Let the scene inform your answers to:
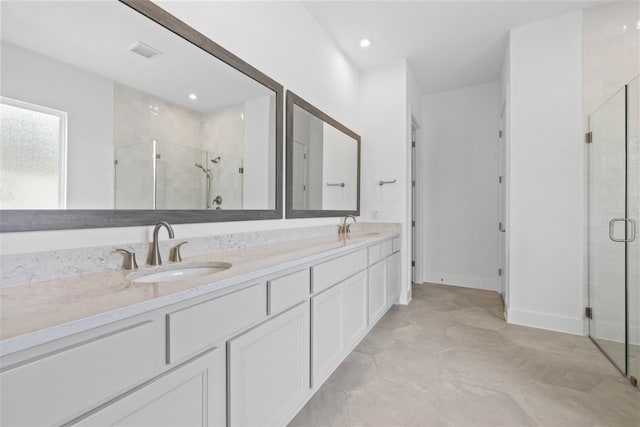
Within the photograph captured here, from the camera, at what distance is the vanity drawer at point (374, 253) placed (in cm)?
242

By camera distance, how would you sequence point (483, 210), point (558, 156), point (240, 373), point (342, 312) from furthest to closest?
1. point (483, 210)
2. point (558, 156)
3. point (342, 312)
4. point (240, 373)

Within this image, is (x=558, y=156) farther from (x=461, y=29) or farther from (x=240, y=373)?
(x=240, y=373)

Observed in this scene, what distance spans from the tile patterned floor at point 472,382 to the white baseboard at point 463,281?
1.37 metres

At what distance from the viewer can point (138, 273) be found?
45.3 inches

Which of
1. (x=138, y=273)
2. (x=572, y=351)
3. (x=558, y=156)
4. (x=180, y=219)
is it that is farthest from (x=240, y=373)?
(x=558, y=156)

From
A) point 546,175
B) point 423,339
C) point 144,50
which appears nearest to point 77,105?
point 144,50

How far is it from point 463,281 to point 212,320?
Result: 4.12m

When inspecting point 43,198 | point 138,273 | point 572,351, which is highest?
point 43,198

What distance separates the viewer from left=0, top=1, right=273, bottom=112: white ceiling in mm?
995

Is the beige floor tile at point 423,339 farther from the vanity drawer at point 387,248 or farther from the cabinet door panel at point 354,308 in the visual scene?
the vanity drawer at point 387,248

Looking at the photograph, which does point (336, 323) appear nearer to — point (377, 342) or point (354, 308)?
point (354, 308)

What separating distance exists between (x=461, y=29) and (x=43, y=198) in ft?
11.4

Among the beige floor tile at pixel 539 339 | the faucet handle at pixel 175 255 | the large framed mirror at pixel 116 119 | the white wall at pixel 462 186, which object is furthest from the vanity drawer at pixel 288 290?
the white wall at pixel 462 186

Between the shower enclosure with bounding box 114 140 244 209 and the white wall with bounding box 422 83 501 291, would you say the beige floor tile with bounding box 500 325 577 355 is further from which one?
the shower enclosure with bounding box 114 140 244 209
